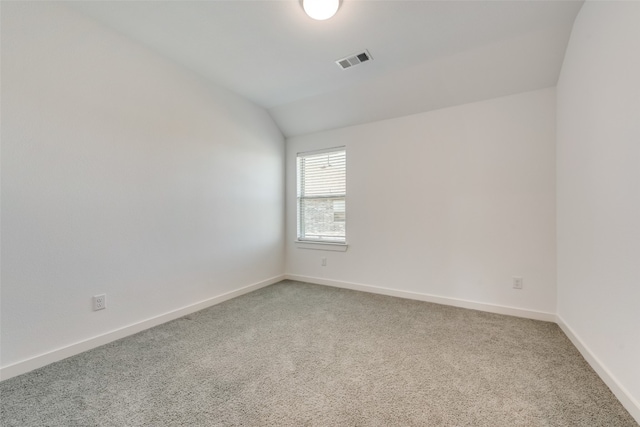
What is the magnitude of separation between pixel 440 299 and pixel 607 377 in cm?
147

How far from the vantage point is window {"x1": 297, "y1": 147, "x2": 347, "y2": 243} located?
371cm

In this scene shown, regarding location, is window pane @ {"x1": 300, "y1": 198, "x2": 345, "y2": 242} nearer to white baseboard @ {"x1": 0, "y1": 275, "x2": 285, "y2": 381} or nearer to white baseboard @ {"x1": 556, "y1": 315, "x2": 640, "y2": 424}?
white baseboard @ {"x1": 0, "y1": 275, "x2": 285, "y2": 381}

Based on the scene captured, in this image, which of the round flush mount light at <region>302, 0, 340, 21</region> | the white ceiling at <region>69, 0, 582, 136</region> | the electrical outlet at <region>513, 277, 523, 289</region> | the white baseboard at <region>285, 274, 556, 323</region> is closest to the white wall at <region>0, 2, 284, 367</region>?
the white ceiling at <region>69, 0, 582, 136</region>

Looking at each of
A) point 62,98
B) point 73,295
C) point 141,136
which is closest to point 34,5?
point 62,98

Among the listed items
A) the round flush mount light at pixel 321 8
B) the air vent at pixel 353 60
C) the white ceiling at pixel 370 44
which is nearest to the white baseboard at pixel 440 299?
the white ceiling at pixel 370 44

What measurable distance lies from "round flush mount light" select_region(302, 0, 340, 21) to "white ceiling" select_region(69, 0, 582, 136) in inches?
3.8

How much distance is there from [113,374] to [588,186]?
11.4 feet

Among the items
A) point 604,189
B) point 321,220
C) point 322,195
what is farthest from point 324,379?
point 322,195

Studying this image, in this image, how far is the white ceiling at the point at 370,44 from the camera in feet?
6.38

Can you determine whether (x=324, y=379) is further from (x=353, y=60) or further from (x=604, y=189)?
(x=353, y=60)

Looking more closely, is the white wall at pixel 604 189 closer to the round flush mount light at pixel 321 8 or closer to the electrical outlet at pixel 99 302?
the round flush mount light at pixel 321 8

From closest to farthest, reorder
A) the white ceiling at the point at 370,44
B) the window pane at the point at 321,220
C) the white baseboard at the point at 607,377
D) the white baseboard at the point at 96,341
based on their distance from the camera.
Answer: the white baseboard at the point at 607,377 → the white baseboard at the point at 96,341 → the white ceiling at the point at 370,44 → the window pane at the point at 321,220

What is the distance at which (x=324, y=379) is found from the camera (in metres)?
1.63

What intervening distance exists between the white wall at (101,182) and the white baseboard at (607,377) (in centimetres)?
326
